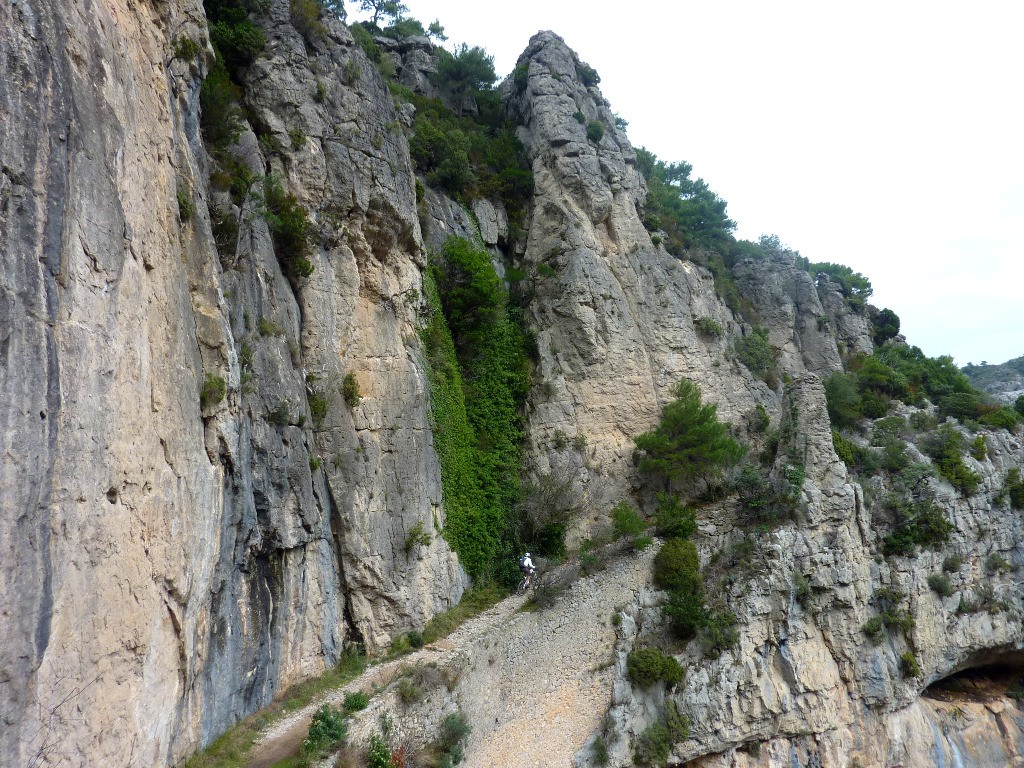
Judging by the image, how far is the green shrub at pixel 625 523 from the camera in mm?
19844

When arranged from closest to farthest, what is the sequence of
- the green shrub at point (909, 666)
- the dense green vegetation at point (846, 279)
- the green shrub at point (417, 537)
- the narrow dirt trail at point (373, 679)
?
the narrow dirt trail at point (373, 679) < the green shrub at point (417, 537) < the green shrub at point (909, 666) < the dense green vegetation at point (846, 279)

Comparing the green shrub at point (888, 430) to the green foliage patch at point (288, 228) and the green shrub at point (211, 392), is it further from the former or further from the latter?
the green shrub at point (211, 392)

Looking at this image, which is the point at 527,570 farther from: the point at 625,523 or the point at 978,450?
the point at 978,450

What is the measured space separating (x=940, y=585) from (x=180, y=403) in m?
24.2

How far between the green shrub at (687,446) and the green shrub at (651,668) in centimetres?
801

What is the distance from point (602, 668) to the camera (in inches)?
616

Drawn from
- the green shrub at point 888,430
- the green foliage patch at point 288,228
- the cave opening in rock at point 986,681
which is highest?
the green foliage patch at point 288,228

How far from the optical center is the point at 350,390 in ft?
54.2

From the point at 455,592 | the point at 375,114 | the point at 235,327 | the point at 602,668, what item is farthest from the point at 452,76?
the point at 602,668

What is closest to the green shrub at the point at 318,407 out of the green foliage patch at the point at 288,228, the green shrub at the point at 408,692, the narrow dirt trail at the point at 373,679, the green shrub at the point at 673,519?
the green foliage patch at the point at 288,228

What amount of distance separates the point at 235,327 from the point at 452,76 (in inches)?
1020

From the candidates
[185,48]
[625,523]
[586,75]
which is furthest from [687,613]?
[586,75]

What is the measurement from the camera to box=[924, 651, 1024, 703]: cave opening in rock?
2161 cm

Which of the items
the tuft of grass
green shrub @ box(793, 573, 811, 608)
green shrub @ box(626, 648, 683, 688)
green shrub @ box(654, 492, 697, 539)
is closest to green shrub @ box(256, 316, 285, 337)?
the tuft of grass
